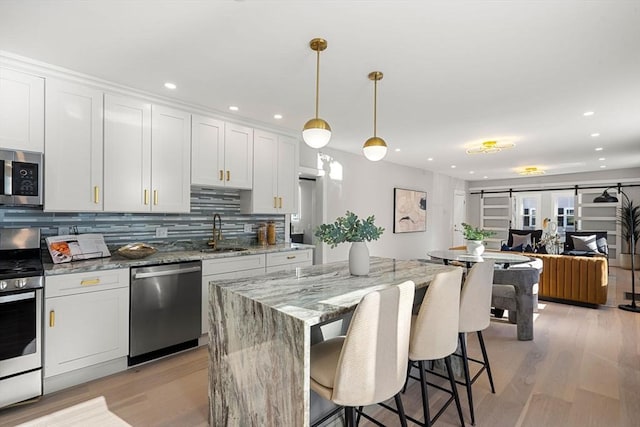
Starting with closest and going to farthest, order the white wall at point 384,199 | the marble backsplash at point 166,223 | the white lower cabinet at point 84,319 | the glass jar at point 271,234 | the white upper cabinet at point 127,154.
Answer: the white lower cabinet at point 84,319 < the marble backsplash at point 166,223 < the white upper cabinet at point 127,154 < the glass jar at point 271,234 < the white wall at point 384,199

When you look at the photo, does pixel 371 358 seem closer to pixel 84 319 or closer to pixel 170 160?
pixel 84 319

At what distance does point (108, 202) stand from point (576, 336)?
16.3ft

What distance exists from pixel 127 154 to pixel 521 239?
8028 millimetres

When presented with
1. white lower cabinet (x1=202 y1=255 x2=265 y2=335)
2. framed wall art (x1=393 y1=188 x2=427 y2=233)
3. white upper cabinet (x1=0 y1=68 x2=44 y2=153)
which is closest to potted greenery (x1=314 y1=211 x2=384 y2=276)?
white lower cabinet (x1=202 y1=255 x2=265 y2=335)

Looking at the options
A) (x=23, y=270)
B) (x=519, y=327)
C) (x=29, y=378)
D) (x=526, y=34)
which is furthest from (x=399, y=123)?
(x=29, y=378)

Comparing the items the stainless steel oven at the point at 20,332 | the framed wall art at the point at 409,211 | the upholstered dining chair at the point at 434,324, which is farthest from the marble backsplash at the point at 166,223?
the framed wall art at the point at 409,211

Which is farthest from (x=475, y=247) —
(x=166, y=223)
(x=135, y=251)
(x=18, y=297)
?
(x=18, y=297)

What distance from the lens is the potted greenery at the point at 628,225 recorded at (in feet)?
24.3

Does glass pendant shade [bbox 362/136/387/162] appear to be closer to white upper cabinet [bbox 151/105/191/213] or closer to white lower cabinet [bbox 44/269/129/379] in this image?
white upper cabinet [bbox 151/105/191/213]

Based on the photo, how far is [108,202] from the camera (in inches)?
109

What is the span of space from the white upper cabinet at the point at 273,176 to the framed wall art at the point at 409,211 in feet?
10.2

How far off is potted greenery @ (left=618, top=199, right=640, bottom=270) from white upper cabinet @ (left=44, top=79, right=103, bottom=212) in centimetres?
1016

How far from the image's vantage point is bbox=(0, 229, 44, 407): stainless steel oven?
2080 mm

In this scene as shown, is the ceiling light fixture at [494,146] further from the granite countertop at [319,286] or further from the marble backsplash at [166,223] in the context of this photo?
the marble backsplash at [166,223]
